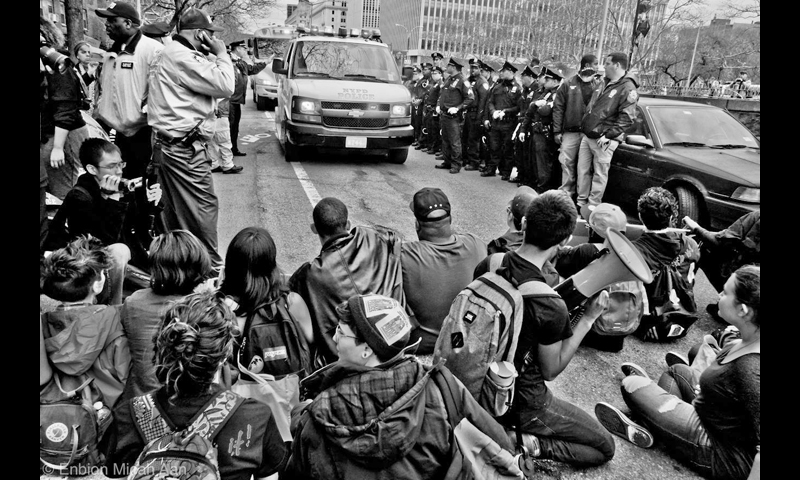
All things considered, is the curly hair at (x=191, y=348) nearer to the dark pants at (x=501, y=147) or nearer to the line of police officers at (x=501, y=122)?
the line of police officers at (x=501, y=122)

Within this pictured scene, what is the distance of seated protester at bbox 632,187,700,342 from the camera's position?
4.42 m

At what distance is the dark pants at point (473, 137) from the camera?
1173 centimetres

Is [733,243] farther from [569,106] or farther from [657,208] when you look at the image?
[569,106]

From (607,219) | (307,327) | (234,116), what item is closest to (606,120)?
(607,219)

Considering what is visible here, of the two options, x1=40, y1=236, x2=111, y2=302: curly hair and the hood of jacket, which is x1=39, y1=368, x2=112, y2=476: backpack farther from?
the hood of jacket

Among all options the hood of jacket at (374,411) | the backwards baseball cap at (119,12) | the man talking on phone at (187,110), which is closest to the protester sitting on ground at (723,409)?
the hood of jacket at (374,411)

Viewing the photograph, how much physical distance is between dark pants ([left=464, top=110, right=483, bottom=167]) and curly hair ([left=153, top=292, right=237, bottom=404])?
1017 cm

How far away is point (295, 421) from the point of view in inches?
105

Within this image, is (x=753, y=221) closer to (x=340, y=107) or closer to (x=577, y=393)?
(x=577, y=393)

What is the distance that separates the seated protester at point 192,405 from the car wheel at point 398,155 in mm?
9880

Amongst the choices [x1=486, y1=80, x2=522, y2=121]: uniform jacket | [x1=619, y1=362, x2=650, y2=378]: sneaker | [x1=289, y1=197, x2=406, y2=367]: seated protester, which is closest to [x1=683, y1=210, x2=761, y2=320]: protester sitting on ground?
[x1=619, y1=362, x2=650, y2=378]: sneaker

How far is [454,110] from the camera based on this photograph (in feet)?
37.7

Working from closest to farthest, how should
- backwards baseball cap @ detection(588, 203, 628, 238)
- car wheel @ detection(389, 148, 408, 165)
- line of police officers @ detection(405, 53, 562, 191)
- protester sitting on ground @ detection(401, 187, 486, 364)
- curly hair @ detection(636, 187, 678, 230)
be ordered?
backwards baseball cap @ detection(588, 203, 628, 238), protester sitting on ground @ detection(401, 187, 486, 364), curly hair @ detection(636, 187, 678, 230), line of police officers @ detection(405, 53, 562, 191), car wheel @ detection(389, 148, 408, 165)
